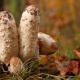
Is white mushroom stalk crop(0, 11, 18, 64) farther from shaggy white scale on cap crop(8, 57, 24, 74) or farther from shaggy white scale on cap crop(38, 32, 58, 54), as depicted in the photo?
shaggy white scale on cap crop(38, 32, 58, 54)

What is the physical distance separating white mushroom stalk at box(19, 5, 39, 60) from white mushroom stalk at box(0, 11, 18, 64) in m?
0.05

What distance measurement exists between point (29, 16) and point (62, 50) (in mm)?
1067

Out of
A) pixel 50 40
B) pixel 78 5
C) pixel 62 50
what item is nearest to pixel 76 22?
pixel 78 5

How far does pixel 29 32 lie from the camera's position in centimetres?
269

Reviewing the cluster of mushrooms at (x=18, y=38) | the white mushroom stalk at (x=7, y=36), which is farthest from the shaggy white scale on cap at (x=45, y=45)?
the white mushroom stalk at (x=7, y=36)

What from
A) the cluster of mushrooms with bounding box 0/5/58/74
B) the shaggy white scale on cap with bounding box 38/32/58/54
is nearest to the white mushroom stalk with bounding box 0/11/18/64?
the cluster of mushrooms with bounding box 0/5/58/74

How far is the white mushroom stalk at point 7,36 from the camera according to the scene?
8.67 feet

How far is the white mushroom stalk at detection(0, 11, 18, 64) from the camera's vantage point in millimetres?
2643

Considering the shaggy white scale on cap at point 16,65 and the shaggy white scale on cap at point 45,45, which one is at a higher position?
the shaggy white scale on cap at point 45,45

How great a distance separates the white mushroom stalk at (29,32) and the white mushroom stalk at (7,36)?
50 millimetres

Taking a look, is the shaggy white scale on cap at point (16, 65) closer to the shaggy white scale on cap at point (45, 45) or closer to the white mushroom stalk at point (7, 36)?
the white mushroom stalk at point (7, 36)

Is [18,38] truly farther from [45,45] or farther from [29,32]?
[45,45]

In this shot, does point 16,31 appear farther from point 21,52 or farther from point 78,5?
point 78,5

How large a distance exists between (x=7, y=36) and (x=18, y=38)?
0.11 m
